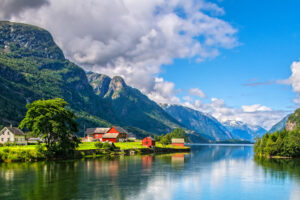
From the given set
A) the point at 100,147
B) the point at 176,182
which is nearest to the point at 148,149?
the point at 100,147

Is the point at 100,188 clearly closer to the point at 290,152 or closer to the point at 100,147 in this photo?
the point at 100,147

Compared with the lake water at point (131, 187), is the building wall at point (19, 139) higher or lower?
higher

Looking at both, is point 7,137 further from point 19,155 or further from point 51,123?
point 51,123

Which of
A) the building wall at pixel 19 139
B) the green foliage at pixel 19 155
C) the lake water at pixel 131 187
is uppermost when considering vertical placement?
the building wall at pixel 19 139

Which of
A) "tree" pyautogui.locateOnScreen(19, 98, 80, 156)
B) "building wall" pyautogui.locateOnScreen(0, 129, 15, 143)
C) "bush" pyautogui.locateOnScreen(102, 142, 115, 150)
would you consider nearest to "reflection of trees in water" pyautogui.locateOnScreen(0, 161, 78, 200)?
"tree" pyautogui.locateOnScreen(19, 98, 80, 156)

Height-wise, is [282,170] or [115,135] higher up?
[115,135]

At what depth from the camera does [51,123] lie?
9656cm

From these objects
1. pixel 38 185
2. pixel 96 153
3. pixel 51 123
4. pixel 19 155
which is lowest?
pixel 96 153

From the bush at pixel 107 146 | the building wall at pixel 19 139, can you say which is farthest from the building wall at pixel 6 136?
the bush at pixel 107 146

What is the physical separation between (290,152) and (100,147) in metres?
88.7

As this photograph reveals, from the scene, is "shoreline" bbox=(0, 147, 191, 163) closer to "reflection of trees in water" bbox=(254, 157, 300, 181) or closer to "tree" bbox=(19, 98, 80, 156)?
"tree" bbox=(19, 98, 80, 156)

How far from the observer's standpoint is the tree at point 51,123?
95.2 metres

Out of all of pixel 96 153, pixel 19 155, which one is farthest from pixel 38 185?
pixel 96 153

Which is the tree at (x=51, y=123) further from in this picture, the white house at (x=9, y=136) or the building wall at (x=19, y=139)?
the white house at (x=9, y=136)
